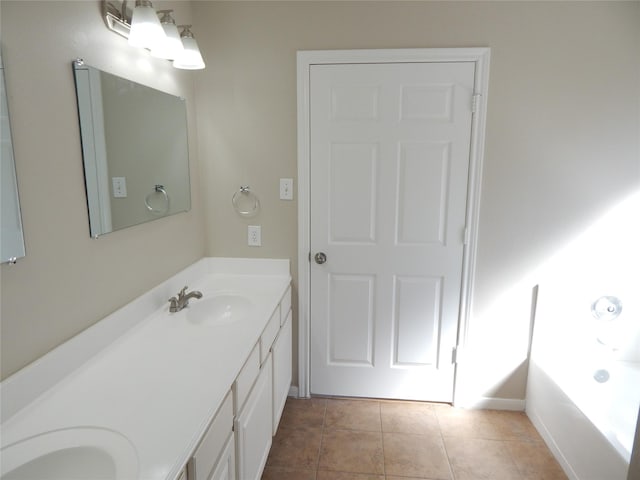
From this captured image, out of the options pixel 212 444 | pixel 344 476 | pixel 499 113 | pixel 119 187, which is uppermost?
pixel 499 113

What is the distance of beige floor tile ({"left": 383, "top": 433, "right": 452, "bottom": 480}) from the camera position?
2.00 m

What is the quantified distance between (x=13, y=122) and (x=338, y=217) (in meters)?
1.59

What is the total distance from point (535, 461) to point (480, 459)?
0.28 metres

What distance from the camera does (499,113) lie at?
7.08ft

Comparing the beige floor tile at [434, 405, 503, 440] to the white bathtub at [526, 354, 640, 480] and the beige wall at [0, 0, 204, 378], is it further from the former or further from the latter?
the beige wall at [0, 0, 204, 378]

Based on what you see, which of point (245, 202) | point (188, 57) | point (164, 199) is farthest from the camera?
point (245, 202)

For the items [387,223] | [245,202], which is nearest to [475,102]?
[387,223]

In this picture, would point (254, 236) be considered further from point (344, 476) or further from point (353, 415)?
point (344, 476)

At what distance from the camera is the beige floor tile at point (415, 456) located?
78.8 inches

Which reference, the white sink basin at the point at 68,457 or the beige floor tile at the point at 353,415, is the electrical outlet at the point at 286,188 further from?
the white sink basin at the point at 68,457

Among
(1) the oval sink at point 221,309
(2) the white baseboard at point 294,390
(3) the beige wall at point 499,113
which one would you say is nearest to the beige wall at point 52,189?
(1) the oval sink at point 221,309

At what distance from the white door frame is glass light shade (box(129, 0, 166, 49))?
890mm

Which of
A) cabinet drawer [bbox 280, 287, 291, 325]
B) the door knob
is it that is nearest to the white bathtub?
the door knob

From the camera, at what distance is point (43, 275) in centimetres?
122
